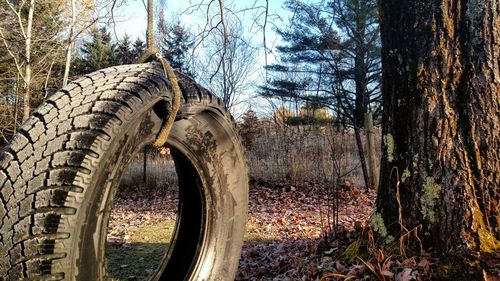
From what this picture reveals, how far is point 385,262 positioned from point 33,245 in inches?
76.0

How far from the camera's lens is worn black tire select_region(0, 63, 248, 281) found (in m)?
1.30

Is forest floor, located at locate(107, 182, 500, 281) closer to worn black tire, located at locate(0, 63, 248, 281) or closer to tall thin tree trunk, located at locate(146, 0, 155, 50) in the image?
worn black tire, located at locate(0, 63, 248, 281)

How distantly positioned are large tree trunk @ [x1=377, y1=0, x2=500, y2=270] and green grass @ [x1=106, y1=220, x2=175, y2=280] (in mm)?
2179

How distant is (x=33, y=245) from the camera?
1292 millimetres

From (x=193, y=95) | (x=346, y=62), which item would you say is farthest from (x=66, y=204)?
(x=346, y=62)

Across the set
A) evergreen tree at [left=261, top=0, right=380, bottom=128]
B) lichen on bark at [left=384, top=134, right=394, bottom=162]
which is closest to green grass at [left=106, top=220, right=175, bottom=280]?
lichen on bark at [left=384, top=134, right=394, bottom=162]

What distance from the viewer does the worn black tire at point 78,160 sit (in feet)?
4.27

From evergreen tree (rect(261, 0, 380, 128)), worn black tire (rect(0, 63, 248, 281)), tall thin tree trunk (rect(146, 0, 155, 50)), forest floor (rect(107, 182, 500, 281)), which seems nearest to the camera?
worn black tire (rect(0, 63, 248, 281))

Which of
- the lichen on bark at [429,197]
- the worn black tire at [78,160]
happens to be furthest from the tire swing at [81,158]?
the lichen on bark at [429,197]

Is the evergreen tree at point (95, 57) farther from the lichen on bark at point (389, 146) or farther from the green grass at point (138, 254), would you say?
the lichen on bark at point (389, 146)

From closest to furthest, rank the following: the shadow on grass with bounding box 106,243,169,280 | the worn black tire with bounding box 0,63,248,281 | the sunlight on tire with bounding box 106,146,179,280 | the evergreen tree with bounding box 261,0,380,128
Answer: the worn black tire with bounding box 0,63,248,281, the shadow on grass with bounding box 106,243,169,280, the sunlight on tire with bounding box 106,146,179,280, the evergreen tree with bounding box 261,0,380,128

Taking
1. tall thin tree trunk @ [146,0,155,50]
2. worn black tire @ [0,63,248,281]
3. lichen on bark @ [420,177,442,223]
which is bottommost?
lichen on bark @ [420,177,442,223]

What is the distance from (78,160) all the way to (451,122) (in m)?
2.04

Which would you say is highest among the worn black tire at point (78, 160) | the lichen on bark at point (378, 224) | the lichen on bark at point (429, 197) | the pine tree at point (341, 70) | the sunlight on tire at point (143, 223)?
the pine tree at point (341, 70)
